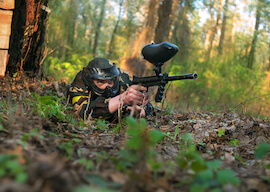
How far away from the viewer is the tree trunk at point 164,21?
8039 mm

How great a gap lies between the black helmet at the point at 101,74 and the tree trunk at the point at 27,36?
56.6 inches

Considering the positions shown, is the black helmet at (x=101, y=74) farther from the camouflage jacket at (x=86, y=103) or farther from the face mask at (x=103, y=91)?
the camouflage jacket at (x=86, y=103)

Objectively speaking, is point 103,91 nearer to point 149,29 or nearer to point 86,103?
point 86,103

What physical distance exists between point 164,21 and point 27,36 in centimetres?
510

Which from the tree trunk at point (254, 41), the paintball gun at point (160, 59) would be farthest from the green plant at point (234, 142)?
the tree trunk at point (254, 41)

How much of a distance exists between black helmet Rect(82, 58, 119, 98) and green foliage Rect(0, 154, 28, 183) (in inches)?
94.1

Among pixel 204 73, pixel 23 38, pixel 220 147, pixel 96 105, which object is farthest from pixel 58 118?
pixel 204 73

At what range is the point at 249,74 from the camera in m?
9.02

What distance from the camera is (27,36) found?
4.25m

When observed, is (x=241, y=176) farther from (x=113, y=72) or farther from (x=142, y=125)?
(x=113, y=72)

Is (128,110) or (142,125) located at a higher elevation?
(142,125)

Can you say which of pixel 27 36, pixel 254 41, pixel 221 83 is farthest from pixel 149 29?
pixel 254 41

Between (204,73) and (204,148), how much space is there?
7.80 meters

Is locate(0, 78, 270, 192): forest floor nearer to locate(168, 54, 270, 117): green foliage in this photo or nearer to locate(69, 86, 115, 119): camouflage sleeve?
locate(69, 86, 115, 119): camouflage sleeve
